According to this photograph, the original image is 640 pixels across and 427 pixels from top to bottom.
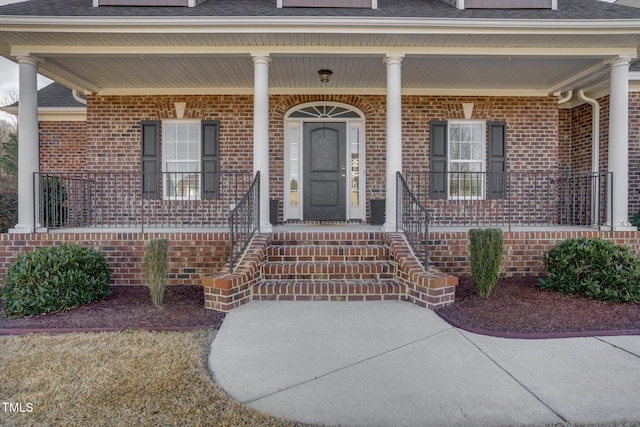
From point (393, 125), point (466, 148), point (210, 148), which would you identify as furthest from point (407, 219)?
point (210, 148)

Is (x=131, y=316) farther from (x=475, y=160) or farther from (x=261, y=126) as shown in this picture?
(x=475, y=160)

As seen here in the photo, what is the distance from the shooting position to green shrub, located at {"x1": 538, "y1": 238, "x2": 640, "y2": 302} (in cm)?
438

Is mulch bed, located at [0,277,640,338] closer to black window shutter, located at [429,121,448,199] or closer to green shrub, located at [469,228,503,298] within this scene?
green shrub, located at [469,228,503,298]

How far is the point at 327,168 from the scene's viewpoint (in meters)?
7.86

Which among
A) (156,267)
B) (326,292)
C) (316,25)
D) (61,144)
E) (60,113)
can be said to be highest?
(316,25)

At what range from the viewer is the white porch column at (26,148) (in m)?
5.55

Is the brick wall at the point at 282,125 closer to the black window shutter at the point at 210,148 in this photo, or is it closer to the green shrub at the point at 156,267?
the black window shutter at the point at 210,148

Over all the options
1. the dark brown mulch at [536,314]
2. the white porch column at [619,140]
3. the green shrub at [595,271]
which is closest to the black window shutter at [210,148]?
the dark brown mulch at [536,314]

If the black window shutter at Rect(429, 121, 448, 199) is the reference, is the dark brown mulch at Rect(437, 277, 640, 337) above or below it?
below

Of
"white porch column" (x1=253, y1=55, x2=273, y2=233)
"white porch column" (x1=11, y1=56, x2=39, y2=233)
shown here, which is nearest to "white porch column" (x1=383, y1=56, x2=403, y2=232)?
"white porch column" (x1=253, y1=55, x2=273, y2=233)

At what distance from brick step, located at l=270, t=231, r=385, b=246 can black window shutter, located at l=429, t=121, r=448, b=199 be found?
2891mm

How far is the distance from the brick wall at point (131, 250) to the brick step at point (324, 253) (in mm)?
859

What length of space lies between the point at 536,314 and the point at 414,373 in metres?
1.98

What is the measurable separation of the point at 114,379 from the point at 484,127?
302 inches
